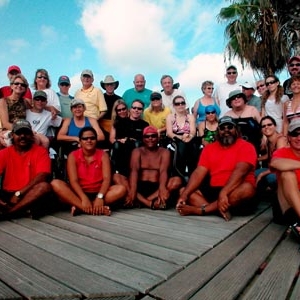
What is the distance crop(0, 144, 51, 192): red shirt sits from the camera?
344cm

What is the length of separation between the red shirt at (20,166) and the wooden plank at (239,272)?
97.9 inches

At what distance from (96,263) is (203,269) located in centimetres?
69

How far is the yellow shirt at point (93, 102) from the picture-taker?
5250 mm

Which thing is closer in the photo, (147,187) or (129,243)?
(129,243)

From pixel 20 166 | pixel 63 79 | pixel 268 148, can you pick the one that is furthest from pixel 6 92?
pixel 268 148

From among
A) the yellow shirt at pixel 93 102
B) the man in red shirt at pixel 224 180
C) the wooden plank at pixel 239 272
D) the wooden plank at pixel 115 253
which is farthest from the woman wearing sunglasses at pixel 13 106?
the wooden plank at pixel 239 272

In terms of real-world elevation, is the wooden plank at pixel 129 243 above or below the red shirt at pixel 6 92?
below

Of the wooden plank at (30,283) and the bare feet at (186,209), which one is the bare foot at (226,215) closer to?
the bare feet at (186,209)

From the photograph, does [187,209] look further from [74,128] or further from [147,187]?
[74,128]

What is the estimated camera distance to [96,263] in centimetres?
189

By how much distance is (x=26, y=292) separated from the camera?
151 cm

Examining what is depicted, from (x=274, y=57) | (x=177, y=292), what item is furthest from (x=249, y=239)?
(x=274, y=57)

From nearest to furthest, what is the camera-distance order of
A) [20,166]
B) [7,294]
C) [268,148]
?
[7,294]
[20,166]
[268,148]

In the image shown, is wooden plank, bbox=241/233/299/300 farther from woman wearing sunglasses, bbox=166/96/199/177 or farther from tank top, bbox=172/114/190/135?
tank top, bbox=172/114/190/135
